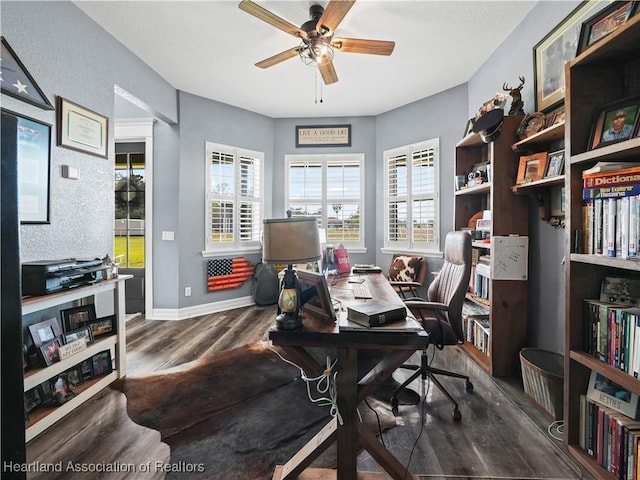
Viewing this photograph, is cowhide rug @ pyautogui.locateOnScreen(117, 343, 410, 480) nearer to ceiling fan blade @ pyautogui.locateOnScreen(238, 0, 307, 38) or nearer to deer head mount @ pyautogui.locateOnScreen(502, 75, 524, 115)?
deer head mount @ pyautogui.locateOnScreen(502, 75, 524, 115)

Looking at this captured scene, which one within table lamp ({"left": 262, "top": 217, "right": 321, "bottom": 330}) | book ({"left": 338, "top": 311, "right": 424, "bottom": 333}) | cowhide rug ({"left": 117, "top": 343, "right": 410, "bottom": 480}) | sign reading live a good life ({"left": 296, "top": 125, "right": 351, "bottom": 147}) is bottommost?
cowhide rug ({"left": 117, "top": 343, "right": 410, "bottom": 480})

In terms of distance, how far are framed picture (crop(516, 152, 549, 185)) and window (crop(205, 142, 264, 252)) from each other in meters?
3.49

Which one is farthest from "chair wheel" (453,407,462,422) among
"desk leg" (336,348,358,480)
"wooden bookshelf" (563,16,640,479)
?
"desk leg" (336,348,358,480)

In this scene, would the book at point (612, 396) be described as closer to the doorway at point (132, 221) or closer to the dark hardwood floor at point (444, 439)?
the dark hardwood floor at point (444, 439)

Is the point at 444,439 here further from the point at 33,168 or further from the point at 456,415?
the point at 33,168

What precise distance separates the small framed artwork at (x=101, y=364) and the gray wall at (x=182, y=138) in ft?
2.65

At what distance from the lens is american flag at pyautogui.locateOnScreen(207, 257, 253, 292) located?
4.15 m

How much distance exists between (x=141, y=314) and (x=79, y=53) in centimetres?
311

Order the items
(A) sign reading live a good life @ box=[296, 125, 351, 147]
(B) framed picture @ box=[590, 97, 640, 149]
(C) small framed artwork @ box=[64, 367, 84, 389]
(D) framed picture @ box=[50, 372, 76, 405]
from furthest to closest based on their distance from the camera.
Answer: (A) sign reading live a good life @ box=[296, 125, 351, 147] < (C) small framed artwork @ box=[64, 367, 84, 389] < (D) framed picture @ box=[50, 372, 76, 405] < (B) framed picture @ box=[590, 97, 640, 149]

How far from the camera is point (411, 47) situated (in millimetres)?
2877

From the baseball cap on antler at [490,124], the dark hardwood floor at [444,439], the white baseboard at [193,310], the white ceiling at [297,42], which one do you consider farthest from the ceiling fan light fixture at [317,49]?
the white baseboard at [193,310]

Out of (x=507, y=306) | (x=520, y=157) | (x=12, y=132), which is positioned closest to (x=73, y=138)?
(x=12, y=132)

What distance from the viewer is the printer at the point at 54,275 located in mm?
1749

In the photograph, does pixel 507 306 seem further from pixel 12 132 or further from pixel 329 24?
pixel 12 132
